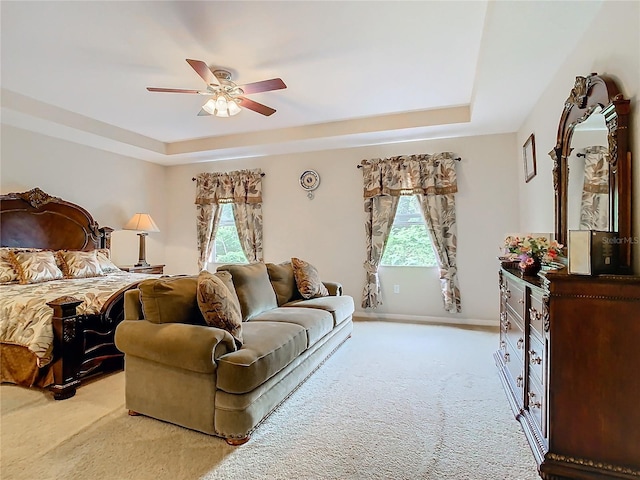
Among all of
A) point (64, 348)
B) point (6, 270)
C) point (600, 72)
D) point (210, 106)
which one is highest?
point (210, 106)

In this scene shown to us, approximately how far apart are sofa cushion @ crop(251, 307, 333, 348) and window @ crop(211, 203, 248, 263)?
2877 millimetres

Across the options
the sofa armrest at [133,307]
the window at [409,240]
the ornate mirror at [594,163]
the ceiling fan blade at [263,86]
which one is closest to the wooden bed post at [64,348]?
the sofa armrest at [133,307]

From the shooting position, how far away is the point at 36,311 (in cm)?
274

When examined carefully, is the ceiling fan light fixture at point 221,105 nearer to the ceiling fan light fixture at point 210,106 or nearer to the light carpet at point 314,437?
the ceiling fan light fixture at point 210,106

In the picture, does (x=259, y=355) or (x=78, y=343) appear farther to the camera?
(x=78, y=343)

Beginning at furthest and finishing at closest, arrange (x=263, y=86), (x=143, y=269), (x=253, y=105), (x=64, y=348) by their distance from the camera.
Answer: (x=143, y=269), (x=253, y=105), (x=263, y=86), (x=64, y=348)

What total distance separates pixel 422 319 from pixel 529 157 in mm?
2475

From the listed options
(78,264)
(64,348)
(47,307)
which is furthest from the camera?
(78,264)

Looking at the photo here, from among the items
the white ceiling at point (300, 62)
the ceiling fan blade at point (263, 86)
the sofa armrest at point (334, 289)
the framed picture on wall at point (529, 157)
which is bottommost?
the sofa armrest at point (334, 289)

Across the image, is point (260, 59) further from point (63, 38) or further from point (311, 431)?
point (311, 431)

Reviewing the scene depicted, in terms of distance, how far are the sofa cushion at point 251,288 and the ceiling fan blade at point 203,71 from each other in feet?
5.23

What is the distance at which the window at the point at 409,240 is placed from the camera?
4.96 metres

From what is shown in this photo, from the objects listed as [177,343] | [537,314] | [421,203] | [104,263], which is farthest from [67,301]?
[421,203]

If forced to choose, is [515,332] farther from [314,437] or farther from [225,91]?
[225,91]
